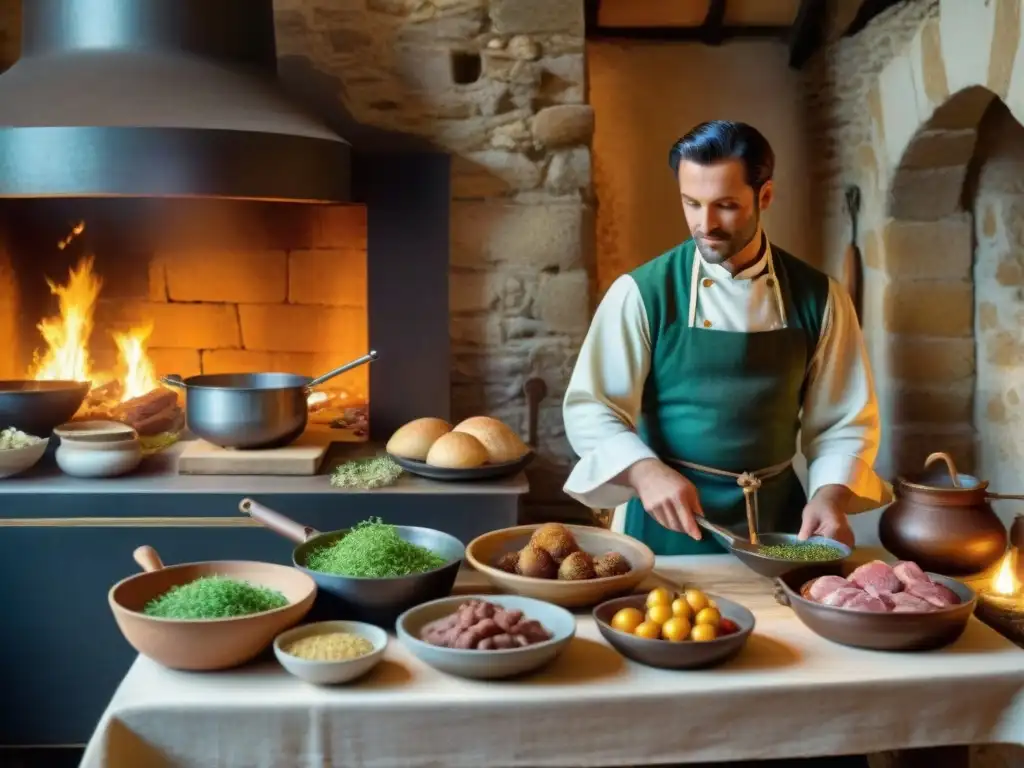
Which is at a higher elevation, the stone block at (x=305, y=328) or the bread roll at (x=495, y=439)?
the stone block at (x=305, y=328)

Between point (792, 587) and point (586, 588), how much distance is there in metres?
0.35

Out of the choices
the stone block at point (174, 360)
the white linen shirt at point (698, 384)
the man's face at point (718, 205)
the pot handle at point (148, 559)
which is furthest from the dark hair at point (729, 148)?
the stone block at point (174, 360)

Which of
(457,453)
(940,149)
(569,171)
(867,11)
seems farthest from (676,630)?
(867,11)

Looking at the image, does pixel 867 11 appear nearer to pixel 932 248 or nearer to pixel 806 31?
pixel 806 31

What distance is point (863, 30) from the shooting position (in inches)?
156

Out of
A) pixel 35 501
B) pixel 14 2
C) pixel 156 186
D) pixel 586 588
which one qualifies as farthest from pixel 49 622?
pixel 14 2

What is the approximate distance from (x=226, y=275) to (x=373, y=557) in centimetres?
226

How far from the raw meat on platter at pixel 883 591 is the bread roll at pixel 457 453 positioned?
1354 mm

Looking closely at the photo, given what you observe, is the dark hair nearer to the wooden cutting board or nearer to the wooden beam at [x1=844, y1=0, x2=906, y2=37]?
the wooden cutting board

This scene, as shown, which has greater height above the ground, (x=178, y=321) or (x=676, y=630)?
(x=178, y=321)

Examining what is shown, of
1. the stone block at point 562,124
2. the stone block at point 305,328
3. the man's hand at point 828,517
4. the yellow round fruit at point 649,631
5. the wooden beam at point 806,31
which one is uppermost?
the wooden beam at point 806,31

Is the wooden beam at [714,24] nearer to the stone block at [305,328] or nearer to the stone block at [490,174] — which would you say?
the stone block at [490,174]

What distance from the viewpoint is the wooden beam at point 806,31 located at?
4.26 metres

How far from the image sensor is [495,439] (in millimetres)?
3092
